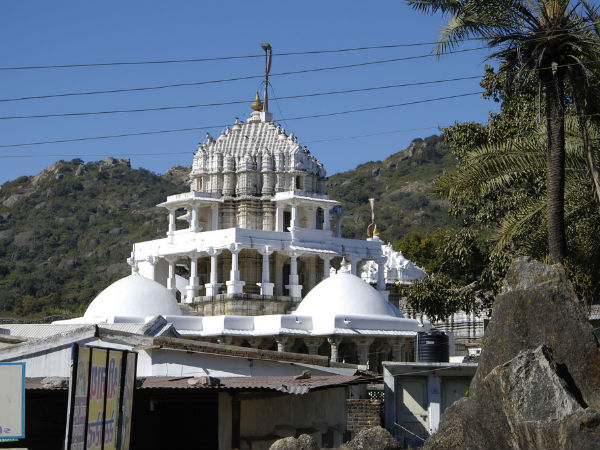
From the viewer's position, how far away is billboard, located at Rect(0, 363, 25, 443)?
15070 millimetres

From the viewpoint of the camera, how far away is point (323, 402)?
91.5 feet

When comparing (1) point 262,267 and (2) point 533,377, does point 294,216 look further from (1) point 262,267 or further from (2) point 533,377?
(2) point 533,377

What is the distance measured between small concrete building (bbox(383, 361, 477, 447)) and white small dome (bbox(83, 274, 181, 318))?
20163 mm

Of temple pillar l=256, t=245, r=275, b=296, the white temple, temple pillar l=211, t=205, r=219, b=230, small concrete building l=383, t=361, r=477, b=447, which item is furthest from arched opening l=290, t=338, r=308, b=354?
small concrete building l=383, t=361, r=477, b=447

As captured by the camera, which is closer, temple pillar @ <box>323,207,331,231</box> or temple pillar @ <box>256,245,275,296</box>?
temple pillar @ <box>256,245,275,296</box>

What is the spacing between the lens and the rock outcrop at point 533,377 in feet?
51.9

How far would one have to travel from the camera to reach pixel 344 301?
48.7 m

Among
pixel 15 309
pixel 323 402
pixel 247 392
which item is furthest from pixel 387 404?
pixel 15 309

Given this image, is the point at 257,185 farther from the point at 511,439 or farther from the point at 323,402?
the point at 511,439

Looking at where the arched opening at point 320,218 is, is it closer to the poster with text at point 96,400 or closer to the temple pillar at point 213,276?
the temple pillar at point 213,276

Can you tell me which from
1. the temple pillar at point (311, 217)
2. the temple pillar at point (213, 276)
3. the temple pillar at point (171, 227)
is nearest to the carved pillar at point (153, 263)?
the temple pillar at point (171, 227)

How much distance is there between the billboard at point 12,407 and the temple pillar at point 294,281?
3905 cm

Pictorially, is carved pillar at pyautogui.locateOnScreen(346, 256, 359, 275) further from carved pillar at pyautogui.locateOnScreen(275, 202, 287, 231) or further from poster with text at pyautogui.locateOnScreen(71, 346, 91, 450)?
poster with text at pyautogui.locateOnScreen(71, 346, 91, 450)

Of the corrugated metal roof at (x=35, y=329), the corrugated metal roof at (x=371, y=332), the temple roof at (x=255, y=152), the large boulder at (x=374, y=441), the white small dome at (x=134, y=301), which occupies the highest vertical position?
the temple roof at (x=255, y=152)
